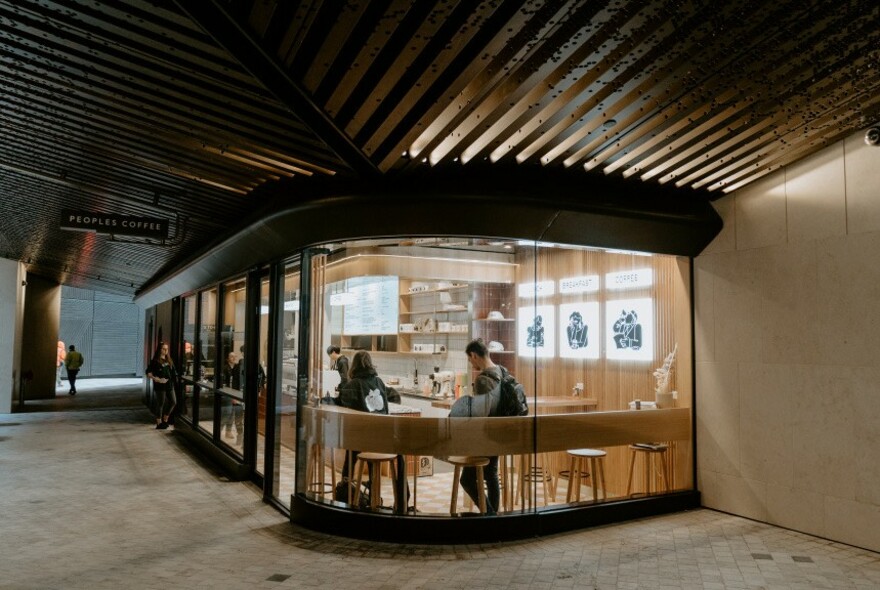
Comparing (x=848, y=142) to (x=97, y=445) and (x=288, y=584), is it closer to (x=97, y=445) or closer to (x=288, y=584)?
(x=288, y=584)

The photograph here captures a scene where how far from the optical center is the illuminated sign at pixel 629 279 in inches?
282

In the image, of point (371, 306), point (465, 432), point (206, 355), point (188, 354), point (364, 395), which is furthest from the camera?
point (188, 354)

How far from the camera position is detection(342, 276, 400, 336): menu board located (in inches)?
262

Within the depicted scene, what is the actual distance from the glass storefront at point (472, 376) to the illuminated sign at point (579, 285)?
0.06ft

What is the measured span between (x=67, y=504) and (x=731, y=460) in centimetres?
687

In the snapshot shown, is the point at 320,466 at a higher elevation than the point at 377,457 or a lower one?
lower

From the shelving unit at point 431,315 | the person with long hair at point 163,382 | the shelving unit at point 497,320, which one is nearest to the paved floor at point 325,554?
the shelving unit at point 497,320

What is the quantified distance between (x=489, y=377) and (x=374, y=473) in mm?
1362

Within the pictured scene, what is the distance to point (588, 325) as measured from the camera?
7.68m

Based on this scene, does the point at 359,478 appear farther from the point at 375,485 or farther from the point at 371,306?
the point at 371,306

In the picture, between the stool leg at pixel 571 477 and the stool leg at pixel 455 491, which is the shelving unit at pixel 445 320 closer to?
the stool leg at pixel 455 491

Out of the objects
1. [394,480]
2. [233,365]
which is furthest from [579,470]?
[233,365]

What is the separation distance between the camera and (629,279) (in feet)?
24.1

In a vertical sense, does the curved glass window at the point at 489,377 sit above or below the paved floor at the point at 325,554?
above
